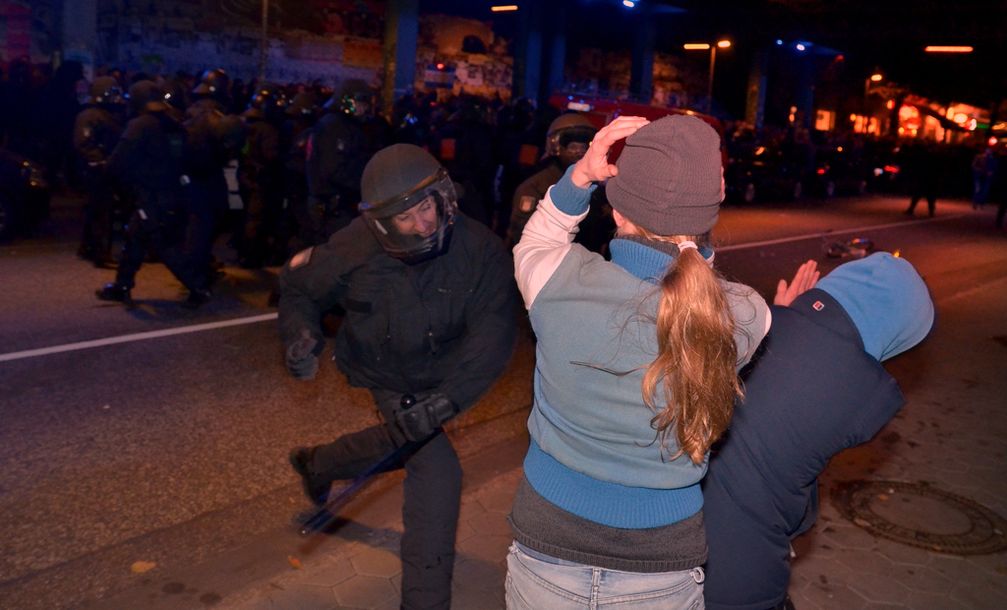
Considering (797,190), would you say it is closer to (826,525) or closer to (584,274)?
(826,525)

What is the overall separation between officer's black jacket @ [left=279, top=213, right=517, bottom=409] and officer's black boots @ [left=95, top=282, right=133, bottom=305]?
553cm

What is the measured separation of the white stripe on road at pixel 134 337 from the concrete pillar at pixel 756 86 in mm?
38901

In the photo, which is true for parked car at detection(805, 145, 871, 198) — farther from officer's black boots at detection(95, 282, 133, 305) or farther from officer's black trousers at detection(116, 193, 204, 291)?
officer's black boots at detection(95, 282, 133, 305)

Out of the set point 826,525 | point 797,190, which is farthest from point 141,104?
point 797,190

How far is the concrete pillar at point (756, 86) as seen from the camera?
4362 cm

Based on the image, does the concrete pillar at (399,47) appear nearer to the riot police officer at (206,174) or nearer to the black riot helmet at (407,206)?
the riot police officer at (206,174)

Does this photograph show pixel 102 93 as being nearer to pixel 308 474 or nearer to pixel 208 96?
pixel 208 96

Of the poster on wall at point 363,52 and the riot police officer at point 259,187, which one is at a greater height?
the poster on wall at point 363,52

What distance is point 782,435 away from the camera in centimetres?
234

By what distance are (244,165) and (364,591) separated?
7521mm

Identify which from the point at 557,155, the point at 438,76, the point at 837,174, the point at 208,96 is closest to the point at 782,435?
the point at 557,155

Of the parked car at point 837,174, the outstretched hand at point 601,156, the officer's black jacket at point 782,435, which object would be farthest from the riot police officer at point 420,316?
the parked car at point 837,174

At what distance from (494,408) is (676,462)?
4579 millimetres

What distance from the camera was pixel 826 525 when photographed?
4773mm
